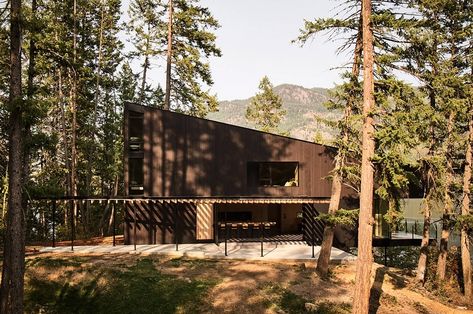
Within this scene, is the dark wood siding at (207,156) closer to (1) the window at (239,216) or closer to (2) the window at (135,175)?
(2) the window at (135,175)

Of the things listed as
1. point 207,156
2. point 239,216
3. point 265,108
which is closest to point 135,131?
point 207,156

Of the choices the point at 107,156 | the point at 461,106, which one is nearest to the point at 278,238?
the point at 461,106

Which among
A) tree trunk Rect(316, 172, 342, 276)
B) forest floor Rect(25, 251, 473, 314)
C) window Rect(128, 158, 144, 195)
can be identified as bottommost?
forest floor Rect(25, 251, 473, 314)

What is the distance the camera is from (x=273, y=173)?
24.7 m

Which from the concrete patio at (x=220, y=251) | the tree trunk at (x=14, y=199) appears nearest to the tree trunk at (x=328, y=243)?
the concrete patio at (x=220, y=251)

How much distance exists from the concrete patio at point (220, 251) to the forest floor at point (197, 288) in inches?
30.8

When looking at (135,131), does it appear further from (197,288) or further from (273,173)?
(197,288)

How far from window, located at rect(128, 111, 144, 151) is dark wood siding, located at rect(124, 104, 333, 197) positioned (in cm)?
50

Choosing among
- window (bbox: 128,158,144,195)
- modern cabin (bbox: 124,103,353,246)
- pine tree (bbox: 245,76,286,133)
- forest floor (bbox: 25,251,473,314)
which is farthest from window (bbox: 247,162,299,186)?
pine tree (bbox: 245,76,286,133)

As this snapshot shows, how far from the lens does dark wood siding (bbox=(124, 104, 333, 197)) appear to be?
23062 mm

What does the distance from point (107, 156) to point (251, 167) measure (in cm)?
1944

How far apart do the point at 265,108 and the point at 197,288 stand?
41.2 m

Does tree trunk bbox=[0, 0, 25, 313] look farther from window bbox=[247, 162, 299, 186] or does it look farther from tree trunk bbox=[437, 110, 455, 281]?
tree trunk bbox=[437, 110, 455, 281]

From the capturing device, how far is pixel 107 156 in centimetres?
3797
